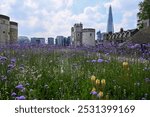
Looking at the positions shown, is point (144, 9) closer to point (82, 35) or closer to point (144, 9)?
point (144, 9)

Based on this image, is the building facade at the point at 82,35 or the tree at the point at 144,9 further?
the building facade at the point at 82,35

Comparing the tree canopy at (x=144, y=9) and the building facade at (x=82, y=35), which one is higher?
the tree canopy at (x=144, y=9)

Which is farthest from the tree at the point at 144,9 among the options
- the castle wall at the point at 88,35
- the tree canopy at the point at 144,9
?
the castle wall at the point at 88,35

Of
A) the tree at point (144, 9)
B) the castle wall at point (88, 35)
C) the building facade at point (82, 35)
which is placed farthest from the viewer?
the building facade at point (82, 35)

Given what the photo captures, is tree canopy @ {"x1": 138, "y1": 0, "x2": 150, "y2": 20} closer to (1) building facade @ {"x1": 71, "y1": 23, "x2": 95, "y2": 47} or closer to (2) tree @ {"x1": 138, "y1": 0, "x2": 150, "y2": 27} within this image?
(2) tree @ {"x1": 138, "y1": 0, "x2": 150, "y2": 27}

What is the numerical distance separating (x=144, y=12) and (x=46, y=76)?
5672 cm

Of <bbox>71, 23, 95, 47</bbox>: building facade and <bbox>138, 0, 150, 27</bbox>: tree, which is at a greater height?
<bbox>138, 0, 150, 27</bbox>: tree

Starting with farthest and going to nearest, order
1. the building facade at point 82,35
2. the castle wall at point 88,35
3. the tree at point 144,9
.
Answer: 1. the building facade at point 82,35
2. the castle wall at point 88,35
3. the tree at point 144,9

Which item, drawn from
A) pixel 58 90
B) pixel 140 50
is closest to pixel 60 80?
pixel 58 90

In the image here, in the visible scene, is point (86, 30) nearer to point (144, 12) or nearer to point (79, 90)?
point (144, 12)

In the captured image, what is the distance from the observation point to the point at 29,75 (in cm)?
761

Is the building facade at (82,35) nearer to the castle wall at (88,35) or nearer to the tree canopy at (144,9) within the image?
the castle wall at (88,35)

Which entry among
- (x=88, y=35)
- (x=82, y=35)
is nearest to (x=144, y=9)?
(x=88, y=35)

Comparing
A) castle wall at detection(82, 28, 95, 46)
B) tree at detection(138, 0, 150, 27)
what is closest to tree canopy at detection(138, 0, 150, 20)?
tree at detection(138, 0, 150, 27)
